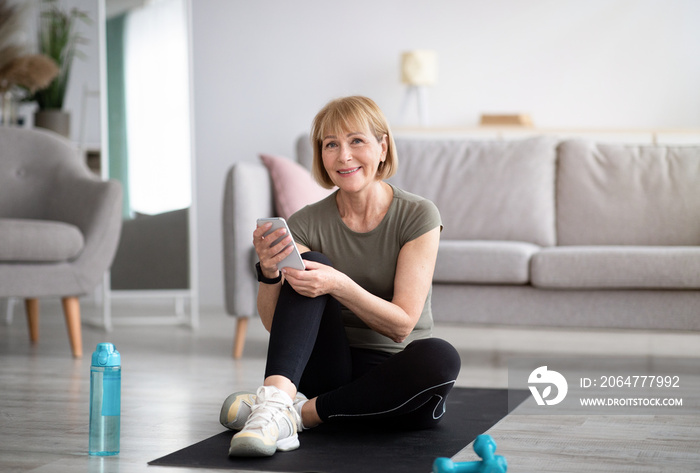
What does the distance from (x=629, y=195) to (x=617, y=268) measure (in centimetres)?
64

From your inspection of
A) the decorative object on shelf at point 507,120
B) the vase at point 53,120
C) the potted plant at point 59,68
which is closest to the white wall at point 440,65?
the decorative object on shelf at point 507,120

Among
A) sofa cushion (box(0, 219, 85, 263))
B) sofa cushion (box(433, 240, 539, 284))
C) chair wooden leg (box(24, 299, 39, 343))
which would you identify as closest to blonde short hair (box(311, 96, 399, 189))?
sofa cushion (box(433, 240, 539, 284))

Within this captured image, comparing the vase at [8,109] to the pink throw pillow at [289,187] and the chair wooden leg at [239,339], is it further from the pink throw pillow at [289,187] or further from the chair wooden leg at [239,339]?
the chair wooden leg at [239,339]

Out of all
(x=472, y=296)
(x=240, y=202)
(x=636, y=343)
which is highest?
(x=240, y=202)

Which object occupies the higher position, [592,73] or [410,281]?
[592,73]

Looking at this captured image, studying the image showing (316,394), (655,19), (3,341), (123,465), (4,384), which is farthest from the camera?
(655,19)

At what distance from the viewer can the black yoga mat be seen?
163 cm

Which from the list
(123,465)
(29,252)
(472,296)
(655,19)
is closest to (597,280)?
(472,296)

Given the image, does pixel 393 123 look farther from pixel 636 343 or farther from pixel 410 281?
pixel 410 281

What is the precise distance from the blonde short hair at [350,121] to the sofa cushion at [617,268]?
1.20 m

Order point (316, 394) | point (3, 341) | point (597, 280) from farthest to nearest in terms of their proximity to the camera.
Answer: point (3, 341)
point (597, 280)
point (316, 394)

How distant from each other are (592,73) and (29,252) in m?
3.13

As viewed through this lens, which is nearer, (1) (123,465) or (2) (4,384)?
(1) (123,465)

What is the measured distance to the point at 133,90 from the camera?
4293 millimetres
